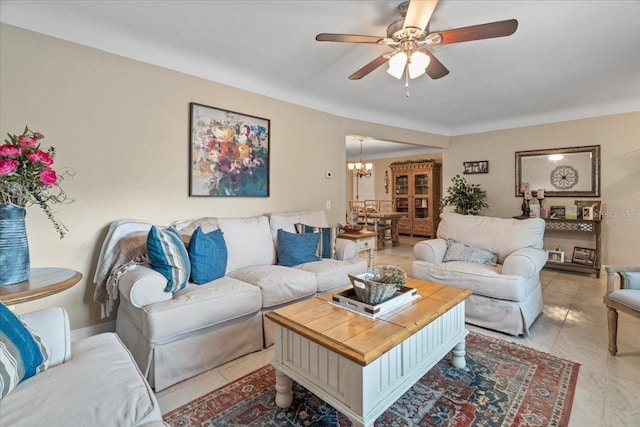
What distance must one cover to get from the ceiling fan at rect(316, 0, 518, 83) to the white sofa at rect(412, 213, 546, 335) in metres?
1.68

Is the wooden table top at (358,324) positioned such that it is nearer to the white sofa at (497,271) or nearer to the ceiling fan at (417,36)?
the white sofa at (497,271)

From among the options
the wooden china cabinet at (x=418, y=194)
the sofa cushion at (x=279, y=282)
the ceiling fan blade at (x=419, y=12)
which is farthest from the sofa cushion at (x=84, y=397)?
the wooden china cabinet at (x=418, y=194)

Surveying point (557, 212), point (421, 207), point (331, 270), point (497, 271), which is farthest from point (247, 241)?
point (421, 207)

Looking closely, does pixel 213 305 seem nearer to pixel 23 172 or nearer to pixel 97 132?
pixel 23 172

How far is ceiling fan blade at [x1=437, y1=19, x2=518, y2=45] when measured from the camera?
1.65 m

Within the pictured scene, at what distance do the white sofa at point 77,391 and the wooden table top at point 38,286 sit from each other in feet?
0.38

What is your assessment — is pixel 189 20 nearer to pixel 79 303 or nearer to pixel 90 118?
pixel 90 118

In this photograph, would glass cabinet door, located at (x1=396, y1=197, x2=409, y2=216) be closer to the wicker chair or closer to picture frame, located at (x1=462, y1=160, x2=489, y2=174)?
picture frame, located at (x1=462, y1=160, x2=489, y2=174)

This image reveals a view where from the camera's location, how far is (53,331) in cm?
130

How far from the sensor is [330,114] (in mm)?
4086

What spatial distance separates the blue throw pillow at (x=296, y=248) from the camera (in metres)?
2.96

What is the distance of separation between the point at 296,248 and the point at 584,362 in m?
2.31

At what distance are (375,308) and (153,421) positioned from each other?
1052 mm

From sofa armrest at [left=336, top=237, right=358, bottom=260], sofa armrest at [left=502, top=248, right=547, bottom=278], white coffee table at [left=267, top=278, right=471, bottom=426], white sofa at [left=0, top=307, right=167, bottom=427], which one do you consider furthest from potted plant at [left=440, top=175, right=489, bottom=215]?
white sofa at [left=0, top=307, right=167, bottom=427]
